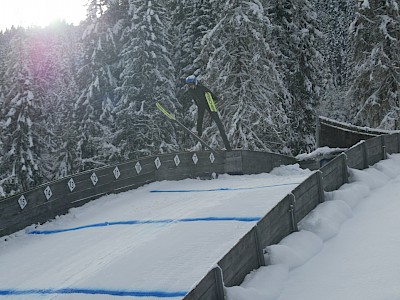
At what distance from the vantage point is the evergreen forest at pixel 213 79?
20672mm

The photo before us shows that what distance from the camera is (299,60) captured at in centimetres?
2544

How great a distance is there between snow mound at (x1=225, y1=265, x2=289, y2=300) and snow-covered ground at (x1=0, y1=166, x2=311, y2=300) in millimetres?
459

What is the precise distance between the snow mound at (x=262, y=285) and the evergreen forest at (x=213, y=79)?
1441 centimetres

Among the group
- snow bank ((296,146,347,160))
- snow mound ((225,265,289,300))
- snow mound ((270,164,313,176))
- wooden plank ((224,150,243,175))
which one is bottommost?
snow mound ((270,164,313,176))

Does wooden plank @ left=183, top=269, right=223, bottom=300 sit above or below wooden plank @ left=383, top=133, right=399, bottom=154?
above

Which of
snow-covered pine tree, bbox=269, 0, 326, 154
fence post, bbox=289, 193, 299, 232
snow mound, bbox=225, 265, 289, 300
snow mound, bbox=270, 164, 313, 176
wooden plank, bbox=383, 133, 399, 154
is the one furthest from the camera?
snow-covered pine tree, bbox=269, 0, 326, 154

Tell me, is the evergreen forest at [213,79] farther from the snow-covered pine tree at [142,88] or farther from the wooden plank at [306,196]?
the wooden plank at [306,196]

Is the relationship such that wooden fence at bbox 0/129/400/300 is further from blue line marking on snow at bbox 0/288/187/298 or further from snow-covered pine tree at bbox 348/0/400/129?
snow-covered pine tree at bbox 348/0/400/129

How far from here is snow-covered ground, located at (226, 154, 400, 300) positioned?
5.24 meters

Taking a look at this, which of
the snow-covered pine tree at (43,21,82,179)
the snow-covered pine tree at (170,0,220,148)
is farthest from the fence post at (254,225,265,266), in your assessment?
the snow-covered pine tree at (43,21,82,179)

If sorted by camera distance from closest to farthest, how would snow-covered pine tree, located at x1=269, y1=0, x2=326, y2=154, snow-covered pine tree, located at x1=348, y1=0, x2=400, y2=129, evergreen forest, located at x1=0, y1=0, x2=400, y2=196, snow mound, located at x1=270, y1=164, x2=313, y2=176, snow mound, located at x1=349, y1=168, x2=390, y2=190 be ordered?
snow mound, located at x1=349, y1=168, x2=390, y2=190 < snow mound, located at x1=270, y1=164, x2=313, y2=176 < evergreen forest, located at x1=0, y1=0, x2=400, y2=196 < snow-covered pine tree, located at x1=348, y1=0, x2=400, y2=129 < snow-covered pine tree, located at x1=269, y1=0, x2=326, y2=154

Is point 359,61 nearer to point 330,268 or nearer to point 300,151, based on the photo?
point 300,151

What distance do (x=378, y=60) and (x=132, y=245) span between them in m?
19.4

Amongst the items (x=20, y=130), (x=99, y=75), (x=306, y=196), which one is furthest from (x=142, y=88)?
(x=306, y=196)
